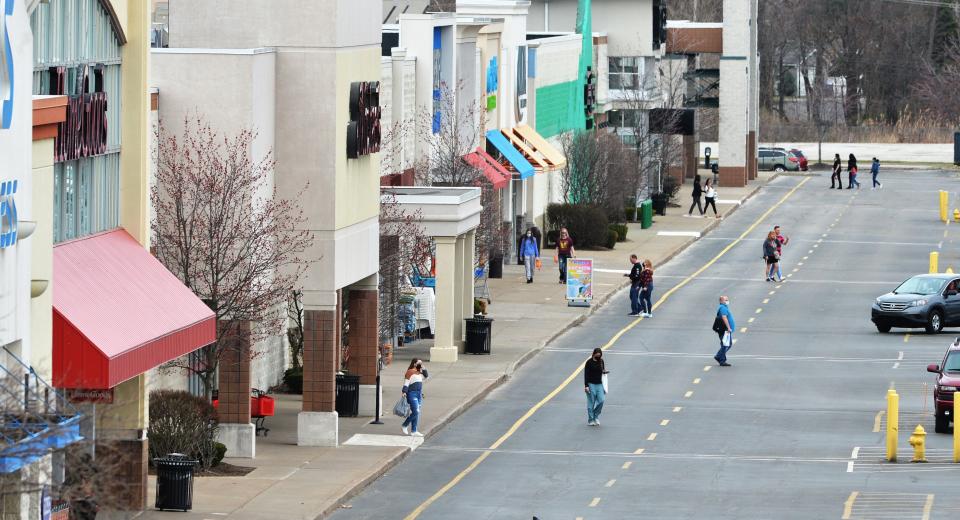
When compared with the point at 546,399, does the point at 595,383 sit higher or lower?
higher

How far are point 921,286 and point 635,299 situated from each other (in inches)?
311

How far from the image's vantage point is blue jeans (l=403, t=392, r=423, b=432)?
33.0 m

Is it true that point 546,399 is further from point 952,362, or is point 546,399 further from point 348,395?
point 952,362

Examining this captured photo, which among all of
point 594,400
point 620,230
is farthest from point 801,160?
point 594,400

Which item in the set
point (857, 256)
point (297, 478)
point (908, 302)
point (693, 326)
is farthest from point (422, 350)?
point (857, 256)

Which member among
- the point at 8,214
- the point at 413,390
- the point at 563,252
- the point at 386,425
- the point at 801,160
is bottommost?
the point at 386,425

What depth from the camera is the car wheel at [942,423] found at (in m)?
34.1

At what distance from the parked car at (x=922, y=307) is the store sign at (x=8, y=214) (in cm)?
3294

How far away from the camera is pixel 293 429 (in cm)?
3466

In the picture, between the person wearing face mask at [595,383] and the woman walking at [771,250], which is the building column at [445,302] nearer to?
the person wearing face mask at [595,383]

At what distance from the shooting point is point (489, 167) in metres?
57.9

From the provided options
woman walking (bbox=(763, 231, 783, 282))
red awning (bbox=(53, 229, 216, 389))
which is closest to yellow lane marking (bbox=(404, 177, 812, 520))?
woman walking (bbox=(763, 231, 783, 282))

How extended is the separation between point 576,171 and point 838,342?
26.5 m

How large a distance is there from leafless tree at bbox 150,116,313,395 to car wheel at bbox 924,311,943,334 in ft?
75.0
